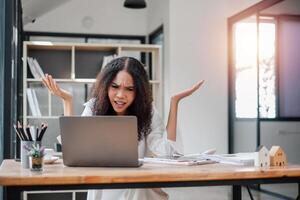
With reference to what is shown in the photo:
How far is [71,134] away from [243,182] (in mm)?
600

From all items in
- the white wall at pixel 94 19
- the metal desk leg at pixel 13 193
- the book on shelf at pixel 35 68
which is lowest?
the metal desk leg at pixel 13 193

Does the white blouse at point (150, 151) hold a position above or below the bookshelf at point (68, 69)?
below

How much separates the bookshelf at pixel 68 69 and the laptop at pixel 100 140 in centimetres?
266

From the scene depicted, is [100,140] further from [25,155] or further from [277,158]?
[277,158]

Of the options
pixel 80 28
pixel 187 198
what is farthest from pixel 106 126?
pixel 80 28

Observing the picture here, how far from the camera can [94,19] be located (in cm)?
783

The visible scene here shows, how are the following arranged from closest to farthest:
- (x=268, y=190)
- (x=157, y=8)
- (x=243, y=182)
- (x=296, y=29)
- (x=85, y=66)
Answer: (x=243, y=182) < (x=85, y=66) < (x=296, y=29) < (x=268, y=190) < (x=157, y=8)

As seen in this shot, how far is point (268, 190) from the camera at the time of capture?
539 cm

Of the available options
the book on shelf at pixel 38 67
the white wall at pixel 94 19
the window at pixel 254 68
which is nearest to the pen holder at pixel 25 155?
the book on shelf at pixel 38 67

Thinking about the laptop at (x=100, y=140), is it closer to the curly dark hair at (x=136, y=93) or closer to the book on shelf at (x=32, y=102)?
the curly dark hair at (x=136, y=93)

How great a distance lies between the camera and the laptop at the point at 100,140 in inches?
60.9

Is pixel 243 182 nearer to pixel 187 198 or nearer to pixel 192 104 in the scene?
pixel 187 198

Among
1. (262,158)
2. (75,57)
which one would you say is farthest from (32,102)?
(262,158)

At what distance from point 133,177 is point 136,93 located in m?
0.66
